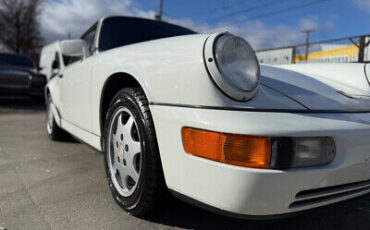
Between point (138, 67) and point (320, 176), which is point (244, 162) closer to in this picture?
point (320, 176)

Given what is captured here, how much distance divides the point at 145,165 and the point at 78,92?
1299 millimetres

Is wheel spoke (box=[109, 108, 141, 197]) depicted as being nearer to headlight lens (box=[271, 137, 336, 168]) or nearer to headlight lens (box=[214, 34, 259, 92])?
headlight lens (box=[214, 34, 259, 92])

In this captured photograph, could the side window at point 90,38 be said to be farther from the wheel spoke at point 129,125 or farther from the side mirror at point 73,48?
the wheel spoke at point 129,125

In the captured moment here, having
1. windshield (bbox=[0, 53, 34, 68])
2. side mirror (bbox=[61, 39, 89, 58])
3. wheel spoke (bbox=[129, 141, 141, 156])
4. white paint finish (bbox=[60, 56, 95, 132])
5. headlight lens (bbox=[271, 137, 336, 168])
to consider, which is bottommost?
wheel spoke (bbox=[129, 141, 141, 156])

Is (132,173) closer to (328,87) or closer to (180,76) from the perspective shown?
(180,76)

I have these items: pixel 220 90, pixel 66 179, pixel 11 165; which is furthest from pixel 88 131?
pixel 220 90

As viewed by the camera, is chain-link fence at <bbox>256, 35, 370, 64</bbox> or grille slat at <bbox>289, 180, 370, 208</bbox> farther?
chain-link fence at <bbox>256, 35, 370, 64</bbox>

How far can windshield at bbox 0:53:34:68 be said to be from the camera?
7.72m

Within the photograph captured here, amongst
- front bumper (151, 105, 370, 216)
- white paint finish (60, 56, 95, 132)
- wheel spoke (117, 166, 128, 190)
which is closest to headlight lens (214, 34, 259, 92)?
front bumper (151, 105, 370, 216)

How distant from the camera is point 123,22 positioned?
2.62 metres

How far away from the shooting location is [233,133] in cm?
107

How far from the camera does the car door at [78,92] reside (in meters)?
2.22

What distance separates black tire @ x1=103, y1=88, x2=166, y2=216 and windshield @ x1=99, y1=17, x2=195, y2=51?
103cm

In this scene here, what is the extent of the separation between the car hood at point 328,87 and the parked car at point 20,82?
6.97 m
